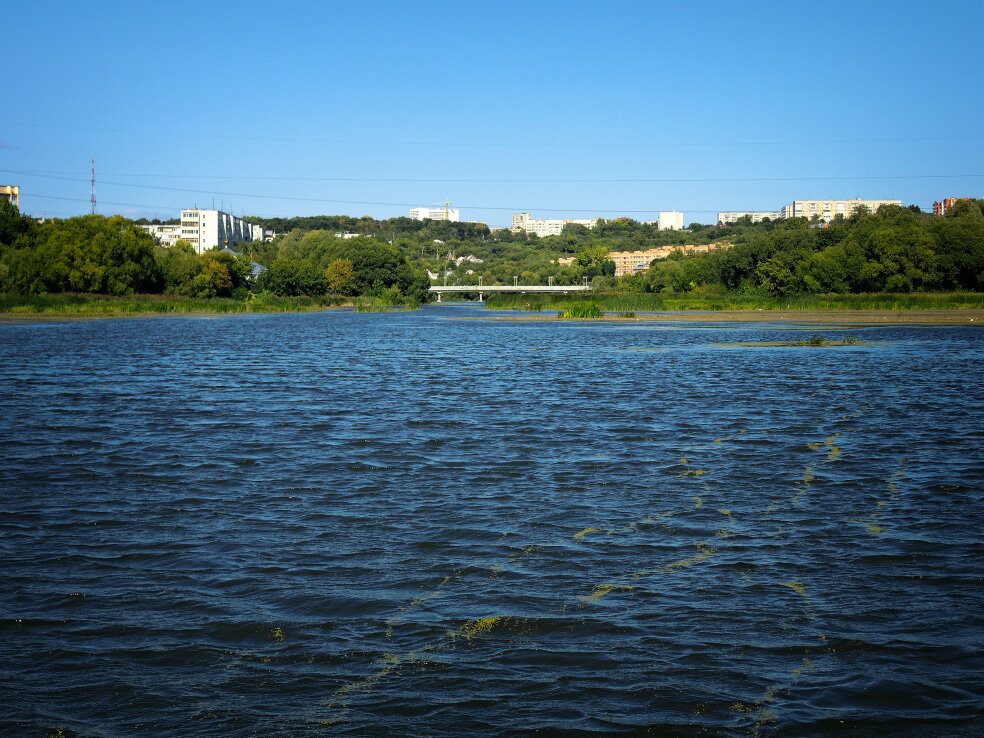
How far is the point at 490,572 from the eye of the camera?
822 cm

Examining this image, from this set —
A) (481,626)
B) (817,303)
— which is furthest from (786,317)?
(481,626)

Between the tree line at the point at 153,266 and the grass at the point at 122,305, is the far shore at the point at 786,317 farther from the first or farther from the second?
the tree line at the point at 153,266

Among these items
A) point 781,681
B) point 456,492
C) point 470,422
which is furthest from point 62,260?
point 781,681

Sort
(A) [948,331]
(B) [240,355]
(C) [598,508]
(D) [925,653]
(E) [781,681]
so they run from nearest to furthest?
1. (E) [781,681]
2. (D) [925,653]
3. (C) [598,508]
4. (B) [240,355]
5. (A) [948,331]

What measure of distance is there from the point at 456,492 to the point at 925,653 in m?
6.21

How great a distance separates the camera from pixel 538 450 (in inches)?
581

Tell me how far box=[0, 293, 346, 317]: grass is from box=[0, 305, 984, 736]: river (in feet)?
233

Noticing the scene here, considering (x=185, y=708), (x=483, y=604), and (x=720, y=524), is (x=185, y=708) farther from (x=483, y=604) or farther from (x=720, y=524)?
(x=720, y=524)

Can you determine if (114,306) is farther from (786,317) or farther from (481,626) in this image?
(481,626)

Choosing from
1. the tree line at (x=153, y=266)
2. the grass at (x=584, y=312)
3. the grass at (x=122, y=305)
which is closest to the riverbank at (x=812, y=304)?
the grass at (x=584, y=312)

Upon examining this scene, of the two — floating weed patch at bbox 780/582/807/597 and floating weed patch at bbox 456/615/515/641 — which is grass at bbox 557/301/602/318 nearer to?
floating weed patch at bbox 780/582/807/597

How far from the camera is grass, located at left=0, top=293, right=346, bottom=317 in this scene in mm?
81750

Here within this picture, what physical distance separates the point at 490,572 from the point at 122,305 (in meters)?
90.0

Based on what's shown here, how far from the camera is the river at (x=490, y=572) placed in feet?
18.6
